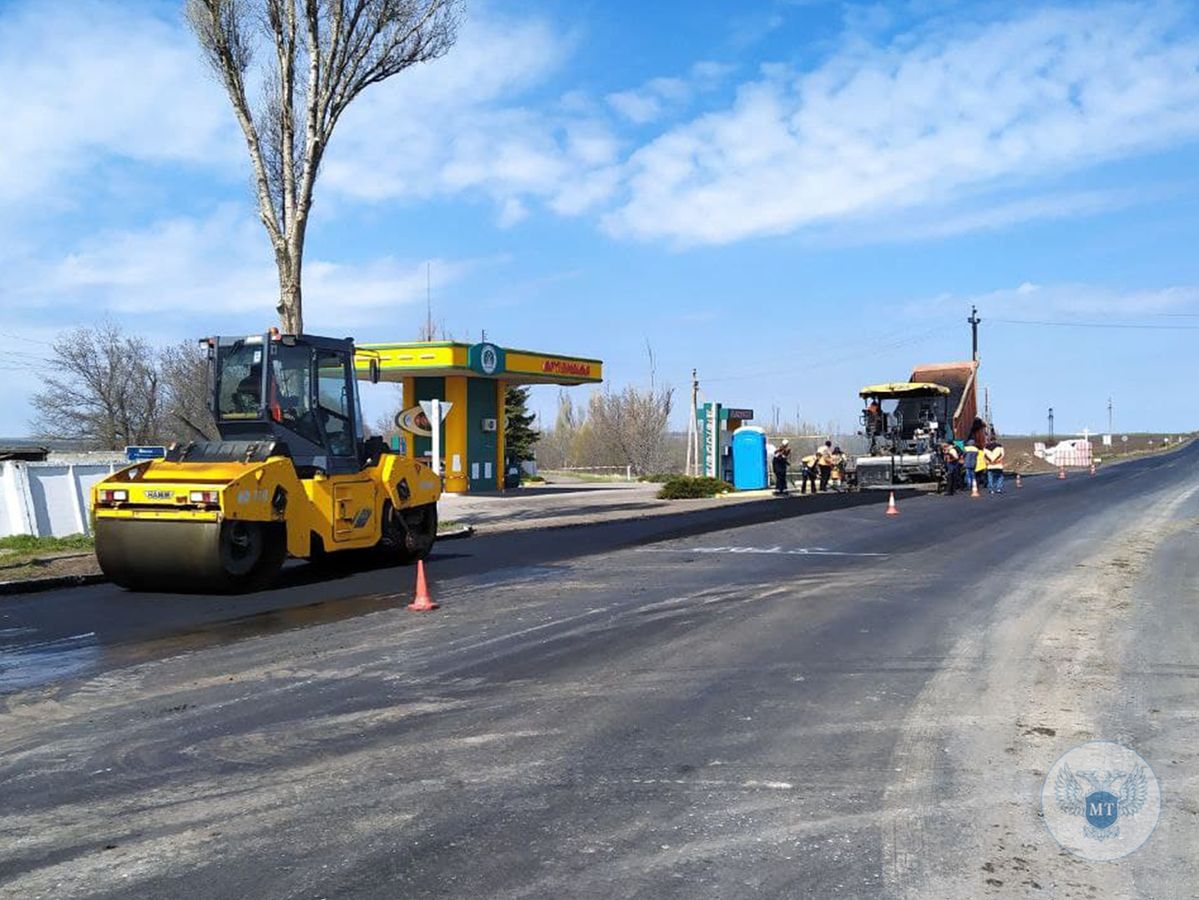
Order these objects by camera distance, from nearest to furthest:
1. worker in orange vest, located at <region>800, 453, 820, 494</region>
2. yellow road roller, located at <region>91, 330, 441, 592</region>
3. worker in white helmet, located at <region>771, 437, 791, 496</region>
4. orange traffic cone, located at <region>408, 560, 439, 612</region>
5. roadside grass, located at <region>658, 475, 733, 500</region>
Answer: orange traffic cone, located at <region>408, 560, 439, 612</region>, yellow road roller, located at <region>91, 330, 441, 592</region>, roadside grass, located at <region>658, 475, 733, 500</region>, worker in white helmet, located at <region>771, 437, 791, 496</region>, worker in orange vest, located at <region>800, 453, 820, 494</region>

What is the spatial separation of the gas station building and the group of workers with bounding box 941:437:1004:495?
13035 millimetres

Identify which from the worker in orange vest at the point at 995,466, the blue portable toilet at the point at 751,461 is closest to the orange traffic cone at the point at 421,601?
the worker in orange vest at the point at 995,466

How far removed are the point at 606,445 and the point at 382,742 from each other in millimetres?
61745

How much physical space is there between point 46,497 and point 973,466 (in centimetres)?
2444

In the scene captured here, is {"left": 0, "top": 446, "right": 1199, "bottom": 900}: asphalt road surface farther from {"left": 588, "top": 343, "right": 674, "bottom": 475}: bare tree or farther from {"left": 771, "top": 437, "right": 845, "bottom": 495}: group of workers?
{"left": 588, "top": 343, "right": 674, "bottom": 475}: bare tree

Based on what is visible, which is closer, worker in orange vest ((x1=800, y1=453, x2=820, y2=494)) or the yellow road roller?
the yellow road roller

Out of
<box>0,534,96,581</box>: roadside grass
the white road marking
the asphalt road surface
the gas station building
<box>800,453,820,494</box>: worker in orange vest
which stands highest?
the gas station building

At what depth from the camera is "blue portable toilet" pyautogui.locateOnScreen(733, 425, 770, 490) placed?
117 ft

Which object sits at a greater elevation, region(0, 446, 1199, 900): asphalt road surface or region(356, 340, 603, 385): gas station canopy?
region(356, 340, 603, 385): gas station canopy

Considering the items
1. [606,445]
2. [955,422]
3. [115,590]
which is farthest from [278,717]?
[606,445]

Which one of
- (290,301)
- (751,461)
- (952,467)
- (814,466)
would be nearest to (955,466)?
(952,467)

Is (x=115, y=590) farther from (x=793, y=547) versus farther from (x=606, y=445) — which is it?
(x=606, y=445)

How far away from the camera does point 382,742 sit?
637 centimetres

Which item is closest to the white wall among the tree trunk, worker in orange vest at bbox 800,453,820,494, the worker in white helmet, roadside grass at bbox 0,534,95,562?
roadside grass at bbox 0,534,95,562
